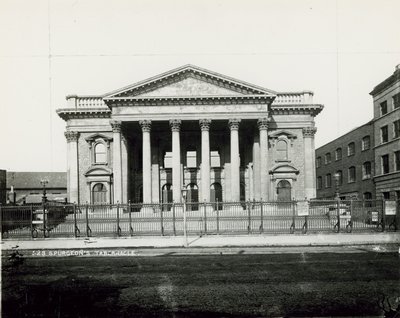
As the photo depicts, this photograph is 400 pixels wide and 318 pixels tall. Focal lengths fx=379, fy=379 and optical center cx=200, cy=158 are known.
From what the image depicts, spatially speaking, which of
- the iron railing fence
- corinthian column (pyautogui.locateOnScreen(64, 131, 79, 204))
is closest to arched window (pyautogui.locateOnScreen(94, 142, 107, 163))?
corinthian column (pyautogui.locateOnScreen(64, 131, 79, 204))

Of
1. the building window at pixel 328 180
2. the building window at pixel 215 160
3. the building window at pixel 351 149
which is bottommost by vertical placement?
the building window at pixel 328 180

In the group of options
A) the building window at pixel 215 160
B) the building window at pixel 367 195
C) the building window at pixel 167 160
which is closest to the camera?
the building window at pixel 215 160

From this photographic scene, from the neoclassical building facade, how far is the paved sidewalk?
503 inches

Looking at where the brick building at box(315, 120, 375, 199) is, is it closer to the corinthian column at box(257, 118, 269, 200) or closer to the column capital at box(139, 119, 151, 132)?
the corinthian column at box(257, 118, 269, 200)

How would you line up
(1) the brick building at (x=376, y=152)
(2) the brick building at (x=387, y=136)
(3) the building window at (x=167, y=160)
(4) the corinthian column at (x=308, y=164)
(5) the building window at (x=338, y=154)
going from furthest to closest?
(5) the building window at (x=338, y=154) → (3) the building window at (x=167, y=160) → (4) the corinthian column at (x=308, y=164) → (1) the brick building at (x=376, y=152) → (2) the brick building at (x=387, y=136)

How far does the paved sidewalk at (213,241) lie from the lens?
18.5m

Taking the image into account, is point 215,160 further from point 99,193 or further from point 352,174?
point 352,174

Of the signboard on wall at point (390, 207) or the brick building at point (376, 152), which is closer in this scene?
the signboard on wall at point (390, 207)

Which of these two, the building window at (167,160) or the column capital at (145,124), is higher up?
the column capital at (145,124)

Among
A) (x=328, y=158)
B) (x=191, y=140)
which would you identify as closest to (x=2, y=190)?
(x=191, y=140)

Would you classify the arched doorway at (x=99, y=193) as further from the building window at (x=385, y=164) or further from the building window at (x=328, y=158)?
the building window at (x=328, y=158)

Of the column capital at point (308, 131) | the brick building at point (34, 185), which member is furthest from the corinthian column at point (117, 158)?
the brick building at point (34, 185)

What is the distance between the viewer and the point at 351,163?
144ft

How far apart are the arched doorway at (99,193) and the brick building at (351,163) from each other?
80.6ft
